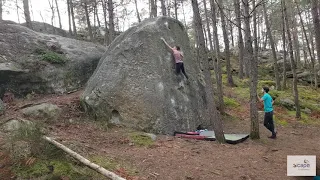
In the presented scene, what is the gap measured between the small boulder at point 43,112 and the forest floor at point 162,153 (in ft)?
0.89

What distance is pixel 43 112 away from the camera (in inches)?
388

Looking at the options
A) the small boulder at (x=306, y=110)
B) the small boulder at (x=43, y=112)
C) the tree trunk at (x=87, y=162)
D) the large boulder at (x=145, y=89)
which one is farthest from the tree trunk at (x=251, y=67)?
the small boulder at (x=306, y=110)

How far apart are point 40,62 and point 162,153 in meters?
8.27

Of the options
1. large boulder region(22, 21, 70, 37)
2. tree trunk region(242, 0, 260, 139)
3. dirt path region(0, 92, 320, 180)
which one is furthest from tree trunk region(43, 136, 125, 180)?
large boulder region(22, 21, 70, 37)

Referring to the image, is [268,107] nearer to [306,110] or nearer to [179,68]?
[179,68]

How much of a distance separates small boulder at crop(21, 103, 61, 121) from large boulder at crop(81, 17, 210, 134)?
1.09 meters

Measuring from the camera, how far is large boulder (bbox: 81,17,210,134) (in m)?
9.78

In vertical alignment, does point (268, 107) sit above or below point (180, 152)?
above

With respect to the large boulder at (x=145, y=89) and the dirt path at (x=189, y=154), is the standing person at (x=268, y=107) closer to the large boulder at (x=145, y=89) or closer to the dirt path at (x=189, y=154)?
the dirt path at (x=189, y=154)

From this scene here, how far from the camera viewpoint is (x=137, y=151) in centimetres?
754

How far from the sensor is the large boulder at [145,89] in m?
9.78

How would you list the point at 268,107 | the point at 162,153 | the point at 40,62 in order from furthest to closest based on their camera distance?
the point at 40,62 < the point at 268,107 < the point at 162,153

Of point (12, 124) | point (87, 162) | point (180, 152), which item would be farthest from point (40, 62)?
point (87, 162)

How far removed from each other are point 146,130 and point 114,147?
1900mm
